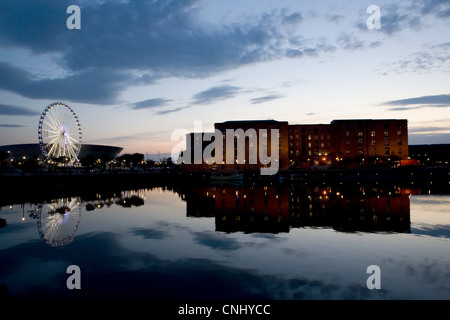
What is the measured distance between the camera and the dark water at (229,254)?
1249 centimetres

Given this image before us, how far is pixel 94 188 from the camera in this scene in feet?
215

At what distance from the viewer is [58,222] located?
27422 mm

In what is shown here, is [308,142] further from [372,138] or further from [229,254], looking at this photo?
[229,254]

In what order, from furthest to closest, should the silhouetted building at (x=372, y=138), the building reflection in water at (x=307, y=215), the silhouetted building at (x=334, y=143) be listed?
the silhouetted building at (x=372, y=138), the silhouetted building at (x=334, y=143), the building reflection in water at (x=307, y=215)

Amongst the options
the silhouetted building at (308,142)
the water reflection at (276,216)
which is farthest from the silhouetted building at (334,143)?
the water reflection at (276,216)

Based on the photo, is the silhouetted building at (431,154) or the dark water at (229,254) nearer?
the dark water at (229,254)

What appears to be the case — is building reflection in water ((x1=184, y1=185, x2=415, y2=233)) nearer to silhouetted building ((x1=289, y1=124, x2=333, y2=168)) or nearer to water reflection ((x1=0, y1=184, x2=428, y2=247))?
water reflection ((x1=0, y1=184, x2=428, y2=247))

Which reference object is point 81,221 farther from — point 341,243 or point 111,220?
point 341,243

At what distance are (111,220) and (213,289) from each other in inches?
755

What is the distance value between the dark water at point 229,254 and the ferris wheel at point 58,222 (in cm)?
9

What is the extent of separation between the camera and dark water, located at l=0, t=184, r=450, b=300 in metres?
12.5

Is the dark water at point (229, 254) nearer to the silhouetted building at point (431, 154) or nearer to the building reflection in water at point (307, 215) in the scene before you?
the building reflection in water at point (307, 215)

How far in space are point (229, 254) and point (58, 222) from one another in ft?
56.4

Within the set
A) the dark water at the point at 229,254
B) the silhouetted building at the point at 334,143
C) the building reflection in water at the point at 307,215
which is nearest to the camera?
the dark water at the point at 229,254
